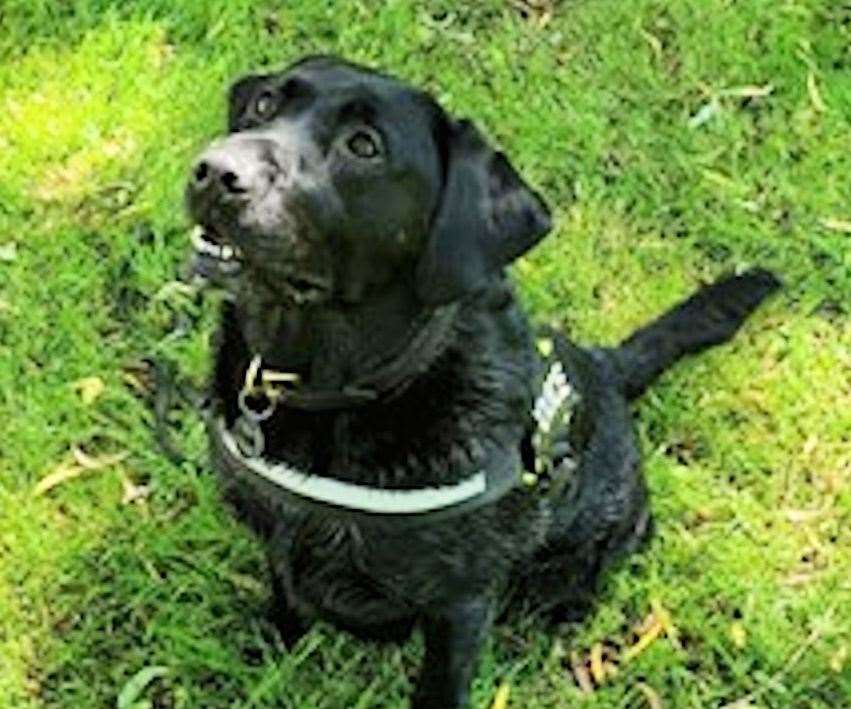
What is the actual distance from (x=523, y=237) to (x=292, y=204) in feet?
1.12

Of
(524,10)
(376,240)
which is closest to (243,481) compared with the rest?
(376,240)

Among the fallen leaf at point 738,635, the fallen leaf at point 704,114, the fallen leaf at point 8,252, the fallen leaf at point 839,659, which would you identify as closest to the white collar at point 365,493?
the fallen leaf at point 738,635

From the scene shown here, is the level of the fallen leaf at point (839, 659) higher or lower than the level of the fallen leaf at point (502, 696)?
lower

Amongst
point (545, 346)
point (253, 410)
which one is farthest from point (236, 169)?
point (545, 346)

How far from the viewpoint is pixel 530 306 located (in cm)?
418

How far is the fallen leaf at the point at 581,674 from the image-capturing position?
12.2ft

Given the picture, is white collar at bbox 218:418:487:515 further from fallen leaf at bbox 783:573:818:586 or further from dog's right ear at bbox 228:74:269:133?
fallen leaf at bbox 783:573:818:586

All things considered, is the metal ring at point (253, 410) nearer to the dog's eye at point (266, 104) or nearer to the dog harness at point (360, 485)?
the dog harness at point (360, 485)

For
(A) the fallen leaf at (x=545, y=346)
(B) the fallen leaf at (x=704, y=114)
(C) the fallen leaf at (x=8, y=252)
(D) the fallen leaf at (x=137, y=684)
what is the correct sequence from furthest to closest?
(B) the fallen leaf at (x=704, y=114), (C) the fallen leaf at (x=8, y=252), (D) the fallen leaf at (x=137, y=684), (A) the fallen leaf at (x=545, y=346)

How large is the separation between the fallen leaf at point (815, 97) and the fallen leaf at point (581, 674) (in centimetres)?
156

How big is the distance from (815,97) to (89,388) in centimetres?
183

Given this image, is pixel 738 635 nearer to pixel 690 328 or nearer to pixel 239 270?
pixel 690 328

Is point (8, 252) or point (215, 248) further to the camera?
point (8, 252)

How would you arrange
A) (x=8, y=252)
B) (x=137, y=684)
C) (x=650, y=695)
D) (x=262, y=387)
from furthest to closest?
(x=8, y=252) < (x=650, y=695) < (x=137, y=684) < (x=262, y=387)
